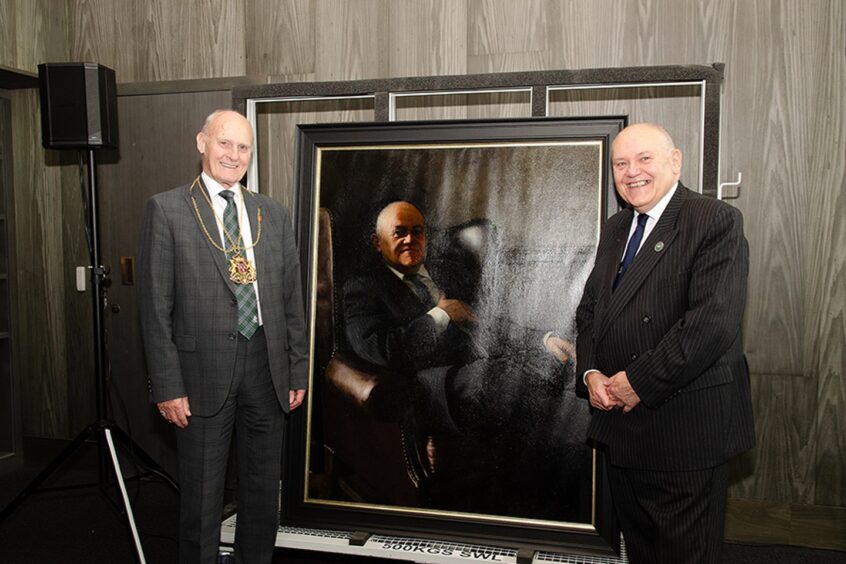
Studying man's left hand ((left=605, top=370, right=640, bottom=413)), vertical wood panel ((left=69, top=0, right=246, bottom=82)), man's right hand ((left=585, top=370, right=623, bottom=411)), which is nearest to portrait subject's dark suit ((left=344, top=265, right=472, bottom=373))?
man's right hand ((left=585, top=370, right=623, bottom=411))

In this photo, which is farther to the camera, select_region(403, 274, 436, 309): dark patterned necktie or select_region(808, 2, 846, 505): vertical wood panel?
select_region(808, 2, 846, 505): vertical wood panel

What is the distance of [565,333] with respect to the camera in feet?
8.39

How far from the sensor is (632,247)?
2150 millimetres

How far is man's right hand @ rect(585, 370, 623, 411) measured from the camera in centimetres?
208

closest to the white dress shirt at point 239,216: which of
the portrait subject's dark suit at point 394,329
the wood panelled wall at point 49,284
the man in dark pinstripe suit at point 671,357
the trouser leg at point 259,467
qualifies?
the trouser leg at point 259,467

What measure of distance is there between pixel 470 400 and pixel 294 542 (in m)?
0.86

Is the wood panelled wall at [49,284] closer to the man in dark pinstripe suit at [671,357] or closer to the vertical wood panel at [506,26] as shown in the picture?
the vertical wood panel at [506,26]

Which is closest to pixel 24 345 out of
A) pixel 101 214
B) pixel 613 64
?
pixel 101 214

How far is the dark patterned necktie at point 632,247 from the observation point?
2.13 metres

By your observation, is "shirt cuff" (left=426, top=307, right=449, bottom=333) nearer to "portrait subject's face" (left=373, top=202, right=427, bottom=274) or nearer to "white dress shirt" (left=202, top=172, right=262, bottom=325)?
"portrait subject's face" (left=373, top=202, right=427, bottom=274)

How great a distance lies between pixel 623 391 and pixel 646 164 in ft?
2.17

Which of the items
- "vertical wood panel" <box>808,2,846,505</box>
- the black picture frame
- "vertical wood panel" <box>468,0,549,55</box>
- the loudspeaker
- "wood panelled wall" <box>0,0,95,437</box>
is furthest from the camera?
"wood panelled wall" <box>0,0,95,437</box>

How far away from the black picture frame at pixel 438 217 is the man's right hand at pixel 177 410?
21.1 inches

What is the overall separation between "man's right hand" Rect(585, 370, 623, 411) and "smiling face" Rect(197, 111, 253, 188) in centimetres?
134
